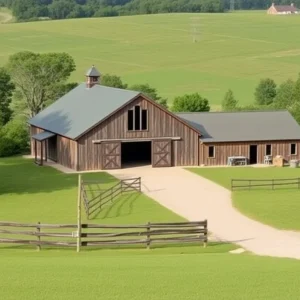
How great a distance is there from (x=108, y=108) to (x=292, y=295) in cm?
3429

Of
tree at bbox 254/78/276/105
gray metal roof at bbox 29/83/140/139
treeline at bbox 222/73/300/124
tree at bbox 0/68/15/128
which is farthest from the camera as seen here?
tree at bbox 254/78/276/105

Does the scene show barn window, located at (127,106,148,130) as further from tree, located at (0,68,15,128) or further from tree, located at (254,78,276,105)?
tree, located at (254,78,276,105)

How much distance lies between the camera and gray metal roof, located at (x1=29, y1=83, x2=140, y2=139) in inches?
1978

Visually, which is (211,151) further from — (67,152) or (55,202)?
(55,202)

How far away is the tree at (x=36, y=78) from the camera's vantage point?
73.4 metres

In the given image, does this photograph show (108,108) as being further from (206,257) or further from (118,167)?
(206,257)

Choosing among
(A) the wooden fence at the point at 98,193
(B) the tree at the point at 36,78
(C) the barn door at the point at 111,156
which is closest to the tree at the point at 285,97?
(B) the tree at the point at 36,78

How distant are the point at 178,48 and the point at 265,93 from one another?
3540cm

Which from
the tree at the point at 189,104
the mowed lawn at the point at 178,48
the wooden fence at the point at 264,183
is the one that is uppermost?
the mowed lawn at the point at 178,48

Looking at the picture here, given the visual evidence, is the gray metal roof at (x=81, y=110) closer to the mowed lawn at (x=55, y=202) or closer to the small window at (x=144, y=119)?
the small window at (x=144, y=119)

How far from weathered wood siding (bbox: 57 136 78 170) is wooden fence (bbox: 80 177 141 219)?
5481 millimetres

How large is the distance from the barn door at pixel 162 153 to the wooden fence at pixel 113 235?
73.5ft

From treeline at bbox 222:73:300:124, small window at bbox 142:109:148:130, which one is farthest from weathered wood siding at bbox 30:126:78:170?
treeline at bbox 222:73:300:124

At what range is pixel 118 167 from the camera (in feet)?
164
